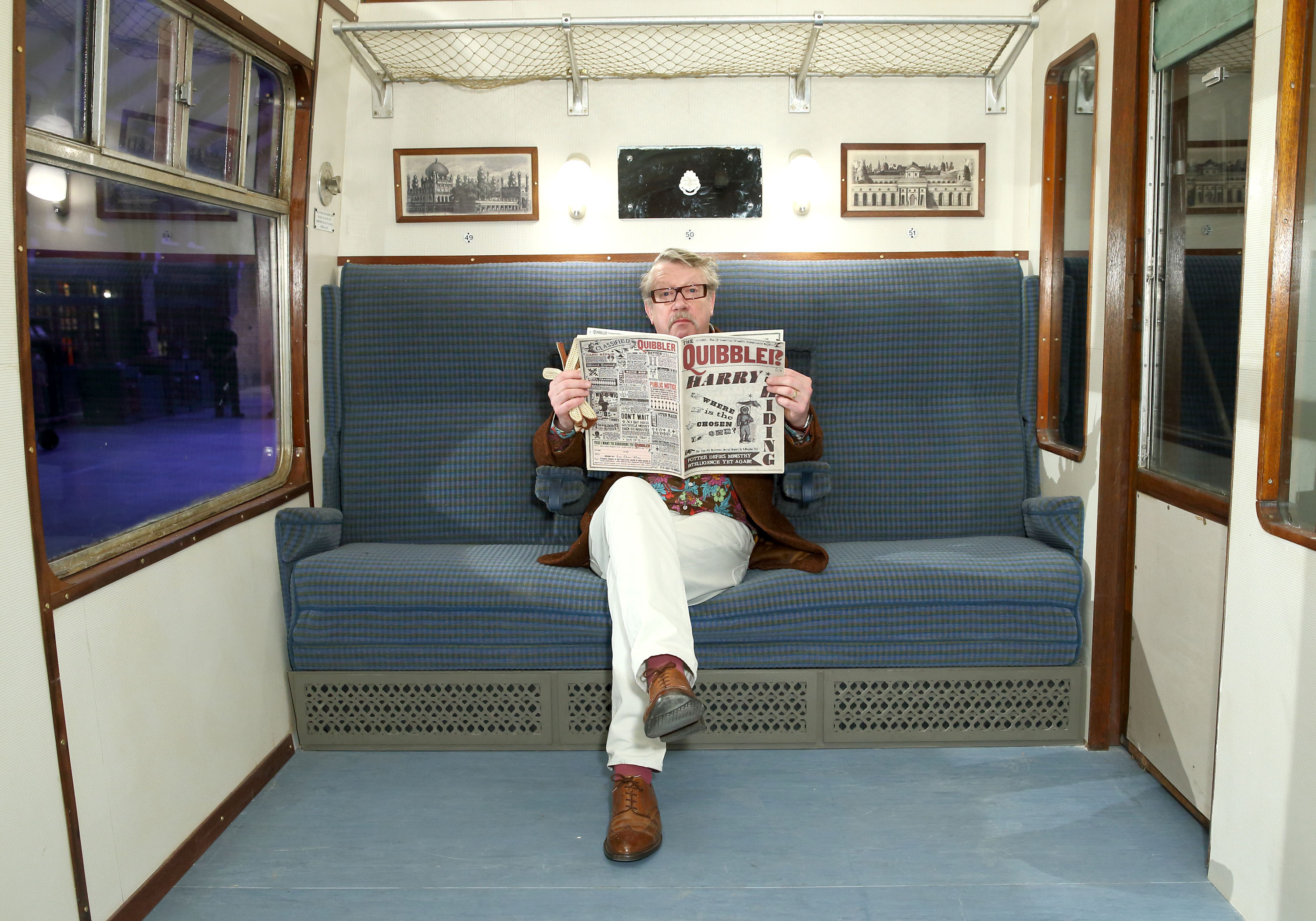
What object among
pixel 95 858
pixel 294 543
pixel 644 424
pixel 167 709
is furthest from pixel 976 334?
pixel 95 858

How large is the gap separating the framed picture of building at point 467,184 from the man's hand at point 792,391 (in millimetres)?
1497

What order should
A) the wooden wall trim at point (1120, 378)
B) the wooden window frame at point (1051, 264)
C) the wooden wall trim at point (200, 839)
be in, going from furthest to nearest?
the wooden window frame at point (1051, 264) → the wooden wall trim at point (1120, 378) → the wooden wall trim at point (200, 839)

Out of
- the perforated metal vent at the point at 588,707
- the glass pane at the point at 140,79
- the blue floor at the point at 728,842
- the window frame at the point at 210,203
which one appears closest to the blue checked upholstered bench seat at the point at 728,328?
the window frame at the point at 210,203

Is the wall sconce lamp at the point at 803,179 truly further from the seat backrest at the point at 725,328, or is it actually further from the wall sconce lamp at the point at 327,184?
the wall sconce lamp at the point at 327,184

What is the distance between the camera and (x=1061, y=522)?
3191 millimetres

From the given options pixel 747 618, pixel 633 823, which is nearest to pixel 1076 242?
pixel 747 618

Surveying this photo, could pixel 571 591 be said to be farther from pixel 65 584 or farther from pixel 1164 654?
pixel 1164 654

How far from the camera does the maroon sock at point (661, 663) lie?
8.34 ft

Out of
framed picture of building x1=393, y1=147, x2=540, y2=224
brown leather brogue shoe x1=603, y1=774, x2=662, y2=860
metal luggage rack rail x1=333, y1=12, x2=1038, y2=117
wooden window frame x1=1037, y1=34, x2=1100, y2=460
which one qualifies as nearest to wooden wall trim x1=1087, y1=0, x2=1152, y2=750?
wooden window frame x1=1037, y1=34, x2=1100, y2=460

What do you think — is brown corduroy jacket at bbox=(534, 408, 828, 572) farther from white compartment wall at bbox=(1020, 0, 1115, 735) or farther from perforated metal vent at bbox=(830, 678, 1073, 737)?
white compartment wall at bbox=(1020, 0, 1115, 735)

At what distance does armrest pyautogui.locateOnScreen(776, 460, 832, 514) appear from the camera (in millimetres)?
3412

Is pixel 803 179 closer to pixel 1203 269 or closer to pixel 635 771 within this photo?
pixel 1203 269

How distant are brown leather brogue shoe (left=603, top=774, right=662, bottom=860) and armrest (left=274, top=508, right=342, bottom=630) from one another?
1306mm

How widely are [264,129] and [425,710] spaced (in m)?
2.07
